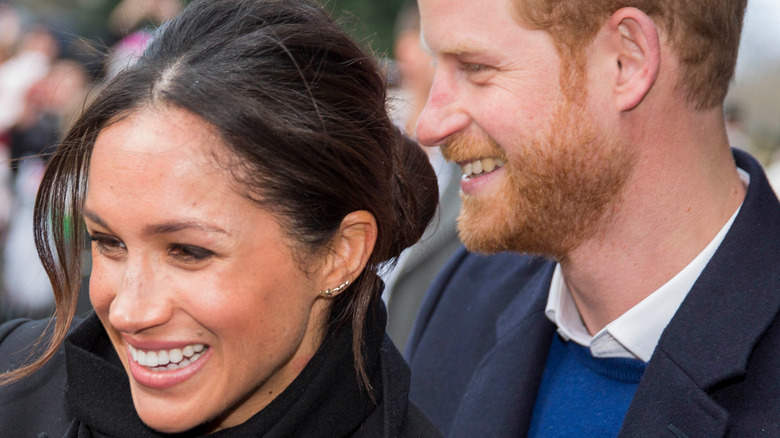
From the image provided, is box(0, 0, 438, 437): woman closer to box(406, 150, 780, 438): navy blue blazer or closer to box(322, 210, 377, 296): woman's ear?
box(322, 210, 377, 296): woman's ear

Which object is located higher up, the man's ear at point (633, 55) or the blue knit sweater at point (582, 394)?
the man's ear at point (633, 55)

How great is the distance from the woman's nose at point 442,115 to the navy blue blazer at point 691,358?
66 cm

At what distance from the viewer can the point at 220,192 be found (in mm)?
1873

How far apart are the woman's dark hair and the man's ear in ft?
2.25

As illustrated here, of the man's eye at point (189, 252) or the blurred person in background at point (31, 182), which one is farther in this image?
the blurred person in background at point (31, 182)

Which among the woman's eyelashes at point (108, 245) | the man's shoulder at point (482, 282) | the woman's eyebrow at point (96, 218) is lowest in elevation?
the man's shoulder at point (482, 282)

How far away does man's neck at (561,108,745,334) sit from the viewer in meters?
2.41

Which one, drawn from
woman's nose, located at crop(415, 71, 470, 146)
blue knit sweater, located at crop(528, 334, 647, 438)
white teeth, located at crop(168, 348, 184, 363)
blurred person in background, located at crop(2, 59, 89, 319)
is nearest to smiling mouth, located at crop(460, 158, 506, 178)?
woman's nose, located at crop(415, 71, 470, 146)

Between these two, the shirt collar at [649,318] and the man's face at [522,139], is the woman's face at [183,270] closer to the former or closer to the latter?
the man's face at [522,139]

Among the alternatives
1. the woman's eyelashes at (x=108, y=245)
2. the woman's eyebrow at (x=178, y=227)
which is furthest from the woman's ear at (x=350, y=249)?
the woman's eyelashes at (x=108, y=245)

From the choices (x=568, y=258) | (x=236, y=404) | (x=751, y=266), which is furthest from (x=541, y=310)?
(x=236, y=404)

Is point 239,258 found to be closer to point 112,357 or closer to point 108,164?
point 108,164

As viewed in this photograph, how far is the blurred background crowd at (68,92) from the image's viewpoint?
2646 mm

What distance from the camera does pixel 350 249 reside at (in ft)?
7.09
